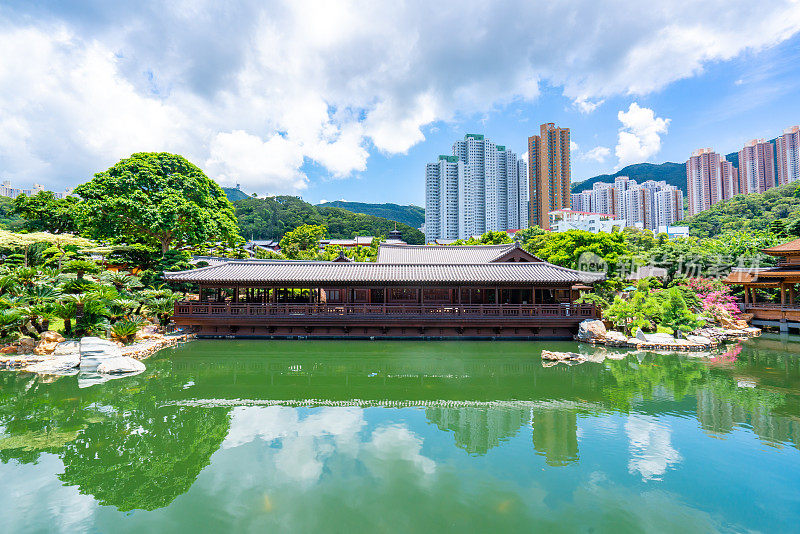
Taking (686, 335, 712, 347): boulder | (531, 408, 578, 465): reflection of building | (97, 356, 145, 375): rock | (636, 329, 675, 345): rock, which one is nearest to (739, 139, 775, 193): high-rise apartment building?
(686, 335, 712, 347): boulder

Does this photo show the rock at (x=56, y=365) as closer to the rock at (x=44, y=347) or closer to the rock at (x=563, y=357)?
the rock at (x=44, y=347)

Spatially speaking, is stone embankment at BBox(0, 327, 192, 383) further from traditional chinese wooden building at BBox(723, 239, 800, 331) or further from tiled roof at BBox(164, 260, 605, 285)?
traditional chinese wooden building at BBox(723, 239, 800, 331)

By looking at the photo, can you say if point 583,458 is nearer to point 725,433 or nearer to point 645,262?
point 725,433

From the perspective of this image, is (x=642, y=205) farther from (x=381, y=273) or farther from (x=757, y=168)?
(x=381, y=273)

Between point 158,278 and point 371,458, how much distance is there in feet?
67.2

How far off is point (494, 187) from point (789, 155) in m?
73.2

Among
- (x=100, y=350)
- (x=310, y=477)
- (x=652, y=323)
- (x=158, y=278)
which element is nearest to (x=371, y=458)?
(x=310, y=477)

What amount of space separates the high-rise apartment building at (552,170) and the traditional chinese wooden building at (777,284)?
8395cm

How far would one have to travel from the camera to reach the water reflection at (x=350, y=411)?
24.0ft

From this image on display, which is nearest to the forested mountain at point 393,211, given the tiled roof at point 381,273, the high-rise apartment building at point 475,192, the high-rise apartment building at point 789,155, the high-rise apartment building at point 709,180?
the high-rise apartment building at point 475,192

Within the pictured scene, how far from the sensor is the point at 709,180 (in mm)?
109062

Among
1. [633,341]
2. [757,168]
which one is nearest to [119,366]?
[633,341]

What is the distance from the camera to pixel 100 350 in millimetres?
13742

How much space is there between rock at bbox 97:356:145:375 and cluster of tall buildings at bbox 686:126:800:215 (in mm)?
134817
